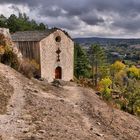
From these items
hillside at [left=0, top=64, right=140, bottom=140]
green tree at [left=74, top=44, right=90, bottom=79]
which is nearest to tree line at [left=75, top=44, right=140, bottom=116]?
green tree at [left=74, top=44, right=90, bottom=79]

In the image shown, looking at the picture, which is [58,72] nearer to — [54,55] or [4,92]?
[54,55]

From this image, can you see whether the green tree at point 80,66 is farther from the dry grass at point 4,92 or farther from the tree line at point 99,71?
the dry grass at point 4,92

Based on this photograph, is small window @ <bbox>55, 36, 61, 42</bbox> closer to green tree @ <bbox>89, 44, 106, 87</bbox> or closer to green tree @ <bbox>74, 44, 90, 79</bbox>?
green tree @ <bbox>74, 44, 90, 79</bbox>

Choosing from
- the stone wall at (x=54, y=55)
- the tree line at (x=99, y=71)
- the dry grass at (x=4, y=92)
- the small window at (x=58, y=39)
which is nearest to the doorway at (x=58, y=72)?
the stone wall at (x=54, y=55)

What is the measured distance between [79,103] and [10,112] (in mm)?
6949

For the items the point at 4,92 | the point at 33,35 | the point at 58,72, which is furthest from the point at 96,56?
the point at 4,92

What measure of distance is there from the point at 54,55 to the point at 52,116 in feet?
72.4

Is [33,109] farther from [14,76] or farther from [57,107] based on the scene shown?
[14,76]

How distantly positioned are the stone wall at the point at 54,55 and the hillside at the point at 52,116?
1243 cm

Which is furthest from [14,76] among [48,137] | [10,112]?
[48,137]

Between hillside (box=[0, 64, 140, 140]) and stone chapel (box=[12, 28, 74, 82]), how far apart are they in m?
12.3

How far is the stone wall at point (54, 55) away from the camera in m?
41.3

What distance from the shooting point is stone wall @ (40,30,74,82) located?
41281 millimetres

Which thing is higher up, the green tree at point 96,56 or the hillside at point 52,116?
the hillside at point 52,116
